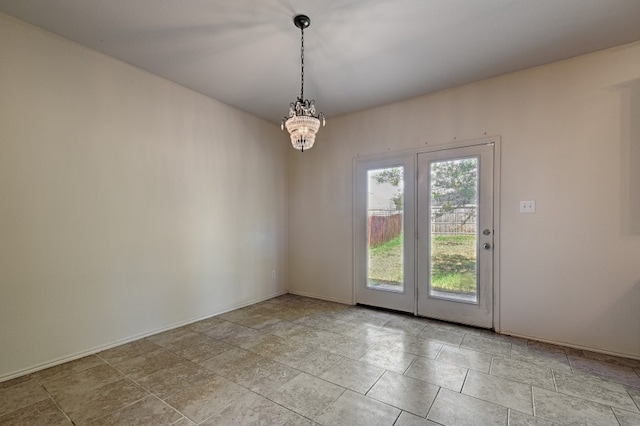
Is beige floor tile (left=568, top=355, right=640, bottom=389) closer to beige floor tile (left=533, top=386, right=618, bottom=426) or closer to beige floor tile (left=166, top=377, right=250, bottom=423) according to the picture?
beige floor tile (left=533, top=386, right=618, bottom=426)

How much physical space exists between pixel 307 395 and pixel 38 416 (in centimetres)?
169

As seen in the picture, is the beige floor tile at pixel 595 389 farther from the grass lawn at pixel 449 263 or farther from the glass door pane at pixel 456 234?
the grass lawn at pixel 449 263

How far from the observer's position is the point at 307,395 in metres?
2.06

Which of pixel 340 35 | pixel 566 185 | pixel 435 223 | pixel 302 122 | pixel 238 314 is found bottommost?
pixel 238 314

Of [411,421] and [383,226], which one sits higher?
[383,226]

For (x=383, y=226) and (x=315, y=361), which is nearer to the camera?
(x=315, y=361)

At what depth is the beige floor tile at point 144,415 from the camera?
5.86 feet

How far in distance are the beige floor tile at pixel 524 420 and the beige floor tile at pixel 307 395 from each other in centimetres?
106

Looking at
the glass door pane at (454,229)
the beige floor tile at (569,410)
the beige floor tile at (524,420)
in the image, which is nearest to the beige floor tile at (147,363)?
the beige floor tile at (524,420)

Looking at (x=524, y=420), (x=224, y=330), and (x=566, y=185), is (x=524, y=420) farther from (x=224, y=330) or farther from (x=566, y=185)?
(x=224, y=330)

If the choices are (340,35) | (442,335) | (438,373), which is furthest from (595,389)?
(340,35)

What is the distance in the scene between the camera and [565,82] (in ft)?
9.38

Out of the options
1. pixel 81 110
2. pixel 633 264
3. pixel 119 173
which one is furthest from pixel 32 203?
pixel 633 264

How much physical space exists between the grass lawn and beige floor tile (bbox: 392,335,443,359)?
800 millimetres
